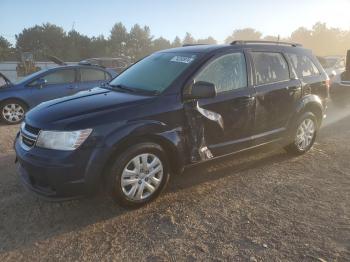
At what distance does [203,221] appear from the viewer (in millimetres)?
3775

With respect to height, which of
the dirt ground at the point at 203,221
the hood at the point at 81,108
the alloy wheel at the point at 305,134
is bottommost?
the dirt ground at the point at 203,221

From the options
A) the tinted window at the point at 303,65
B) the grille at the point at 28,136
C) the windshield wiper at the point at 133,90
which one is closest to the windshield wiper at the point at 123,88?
the windshield wiper at the point at 133,90

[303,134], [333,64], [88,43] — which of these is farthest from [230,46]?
[88,43]

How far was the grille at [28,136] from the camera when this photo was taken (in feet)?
12.3

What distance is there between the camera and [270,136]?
17.1ft

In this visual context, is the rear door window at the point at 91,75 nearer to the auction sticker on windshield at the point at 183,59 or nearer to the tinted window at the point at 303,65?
the auction sticker on windshield at the point at 183,59

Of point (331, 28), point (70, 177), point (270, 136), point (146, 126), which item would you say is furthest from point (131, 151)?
point (331, 28)

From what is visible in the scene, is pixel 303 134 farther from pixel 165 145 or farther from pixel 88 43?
pixel 88 43

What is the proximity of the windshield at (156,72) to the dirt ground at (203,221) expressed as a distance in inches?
53.0

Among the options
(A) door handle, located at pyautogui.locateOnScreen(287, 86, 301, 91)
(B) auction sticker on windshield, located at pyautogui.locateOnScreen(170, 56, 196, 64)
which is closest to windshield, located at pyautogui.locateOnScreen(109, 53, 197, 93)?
(B) auction sticker on windshield, located at pyautogui.locateOnScreen(170, 56, 196, 64)

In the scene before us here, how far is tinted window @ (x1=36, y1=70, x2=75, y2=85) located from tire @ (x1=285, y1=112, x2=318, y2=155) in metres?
5.77

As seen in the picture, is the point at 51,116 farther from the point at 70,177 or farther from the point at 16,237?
the point at 16,237

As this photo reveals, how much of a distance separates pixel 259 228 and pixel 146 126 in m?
1.57

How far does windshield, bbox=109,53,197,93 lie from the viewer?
4.38 metres
